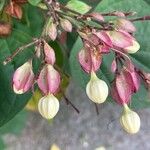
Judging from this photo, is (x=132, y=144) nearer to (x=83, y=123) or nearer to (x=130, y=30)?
(x=83, y=123)

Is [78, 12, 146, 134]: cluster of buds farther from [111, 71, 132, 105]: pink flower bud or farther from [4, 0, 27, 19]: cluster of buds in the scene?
[4, 0, 27, 19]: cluster of buds

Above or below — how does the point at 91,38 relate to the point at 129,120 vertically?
above

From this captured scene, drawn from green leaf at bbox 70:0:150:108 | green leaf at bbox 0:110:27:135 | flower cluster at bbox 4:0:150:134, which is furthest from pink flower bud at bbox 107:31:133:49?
green leaf at bbox 0:110:27:135

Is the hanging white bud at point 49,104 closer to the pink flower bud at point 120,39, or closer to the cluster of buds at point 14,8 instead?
the pink flower bud at point 120,39

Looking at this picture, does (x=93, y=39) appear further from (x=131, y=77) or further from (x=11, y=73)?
(x=11, y=73)

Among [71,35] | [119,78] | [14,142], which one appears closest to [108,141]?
[14,142]

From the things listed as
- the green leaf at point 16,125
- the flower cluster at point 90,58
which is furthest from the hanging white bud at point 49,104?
the green leaf at point 16,125

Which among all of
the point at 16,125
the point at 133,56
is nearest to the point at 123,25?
the point at 133,56
